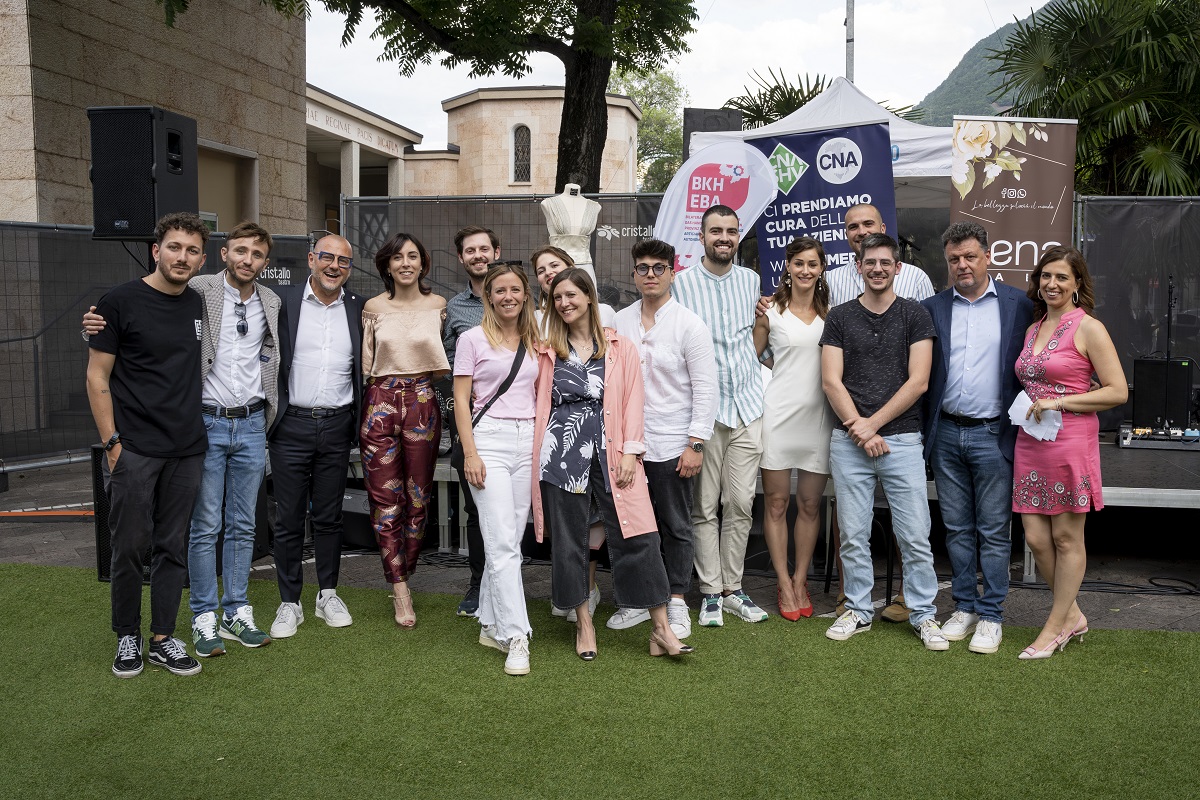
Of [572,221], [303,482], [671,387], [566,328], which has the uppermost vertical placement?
[572,221]

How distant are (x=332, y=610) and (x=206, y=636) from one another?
603 millimetres

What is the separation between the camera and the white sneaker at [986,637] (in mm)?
4062

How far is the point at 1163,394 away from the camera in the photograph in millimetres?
8250

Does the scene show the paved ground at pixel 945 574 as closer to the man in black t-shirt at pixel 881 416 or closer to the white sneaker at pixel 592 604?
the white sneaker at pixel 592 604

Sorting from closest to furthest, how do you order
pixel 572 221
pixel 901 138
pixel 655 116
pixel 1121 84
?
1. pixel 572 221
2. pixel 901 138
3. pixel 1121 84
4. pixel 655 116

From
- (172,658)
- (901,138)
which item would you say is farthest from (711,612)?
(901,138)

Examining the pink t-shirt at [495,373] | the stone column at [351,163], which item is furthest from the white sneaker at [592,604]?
the stone column at [351,163]

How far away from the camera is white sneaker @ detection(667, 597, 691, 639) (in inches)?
166

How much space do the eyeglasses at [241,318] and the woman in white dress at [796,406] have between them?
2290 millimetres

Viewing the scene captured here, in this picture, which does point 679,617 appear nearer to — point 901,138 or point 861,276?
point 861,276

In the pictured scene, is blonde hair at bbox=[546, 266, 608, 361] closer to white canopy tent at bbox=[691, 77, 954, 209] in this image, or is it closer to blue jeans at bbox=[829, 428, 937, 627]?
blue jeans at bbox=[829, 428, 937, 627]

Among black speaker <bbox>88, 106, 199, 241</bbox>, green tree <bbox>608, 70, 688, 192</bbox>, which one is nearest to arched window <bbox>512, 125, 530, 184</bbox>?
green tree <bbox>608, 70, 688, 192</bbox>

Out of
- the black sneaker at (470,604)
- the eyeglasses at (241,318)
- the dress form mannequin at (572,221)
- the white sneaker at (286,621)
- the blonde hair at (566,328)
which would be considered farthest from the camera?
the dress form mannequin at (572,221)

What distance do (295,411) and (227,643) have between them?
1.06 metres
